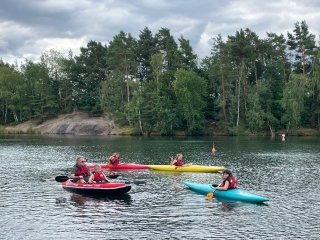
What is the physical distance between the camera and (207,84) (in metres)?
84.9

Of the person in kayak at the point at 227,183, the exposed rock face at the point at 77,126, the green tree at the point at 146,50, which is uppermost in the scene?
the green tree at the point at 146,50

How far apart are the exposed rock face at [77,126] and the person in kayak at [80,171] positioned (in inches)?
2418

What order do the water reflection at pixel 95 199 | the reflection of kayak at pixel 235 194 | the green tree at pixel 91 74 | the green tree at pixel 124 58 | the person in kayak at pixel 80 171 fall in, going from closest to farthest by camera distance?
the reflection of kayak at pixel 235 194 → the water reflection at pixel 95 199 → the person in kayak at pixel 80 171 → the green tree at pixel 124 58 → the green tree at pixel 91 74

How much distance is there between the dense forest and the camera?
256 feet

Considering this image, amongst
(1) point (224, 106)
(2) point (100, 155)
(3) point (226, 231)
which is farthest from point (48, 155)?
(1) point (224, 106)

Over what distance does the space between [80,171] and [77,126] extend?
67302mm

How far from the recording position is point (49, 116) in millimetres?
96000

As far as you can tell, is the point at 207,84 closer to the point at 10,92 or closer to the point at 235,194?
the point at 10,92

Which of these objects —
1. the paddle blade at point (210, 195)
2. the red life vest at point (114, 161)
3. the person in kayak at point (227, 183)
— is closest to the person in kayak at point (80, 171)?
the paddle blade at point (210, 195)

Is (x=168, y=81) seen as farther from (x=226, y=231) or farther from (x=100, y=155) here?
(x=226, y=231)

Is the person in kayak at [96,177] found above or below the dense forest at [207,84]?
below

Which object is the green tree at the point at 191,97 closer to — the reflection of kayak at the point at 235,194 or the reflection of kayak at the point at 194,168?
the reflection of kayak at the point at 194,168

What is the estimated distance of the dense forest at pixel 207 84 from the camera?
78.0 meters

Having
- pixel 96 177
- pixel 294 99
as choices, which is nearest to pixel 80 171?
pixel 96 177
